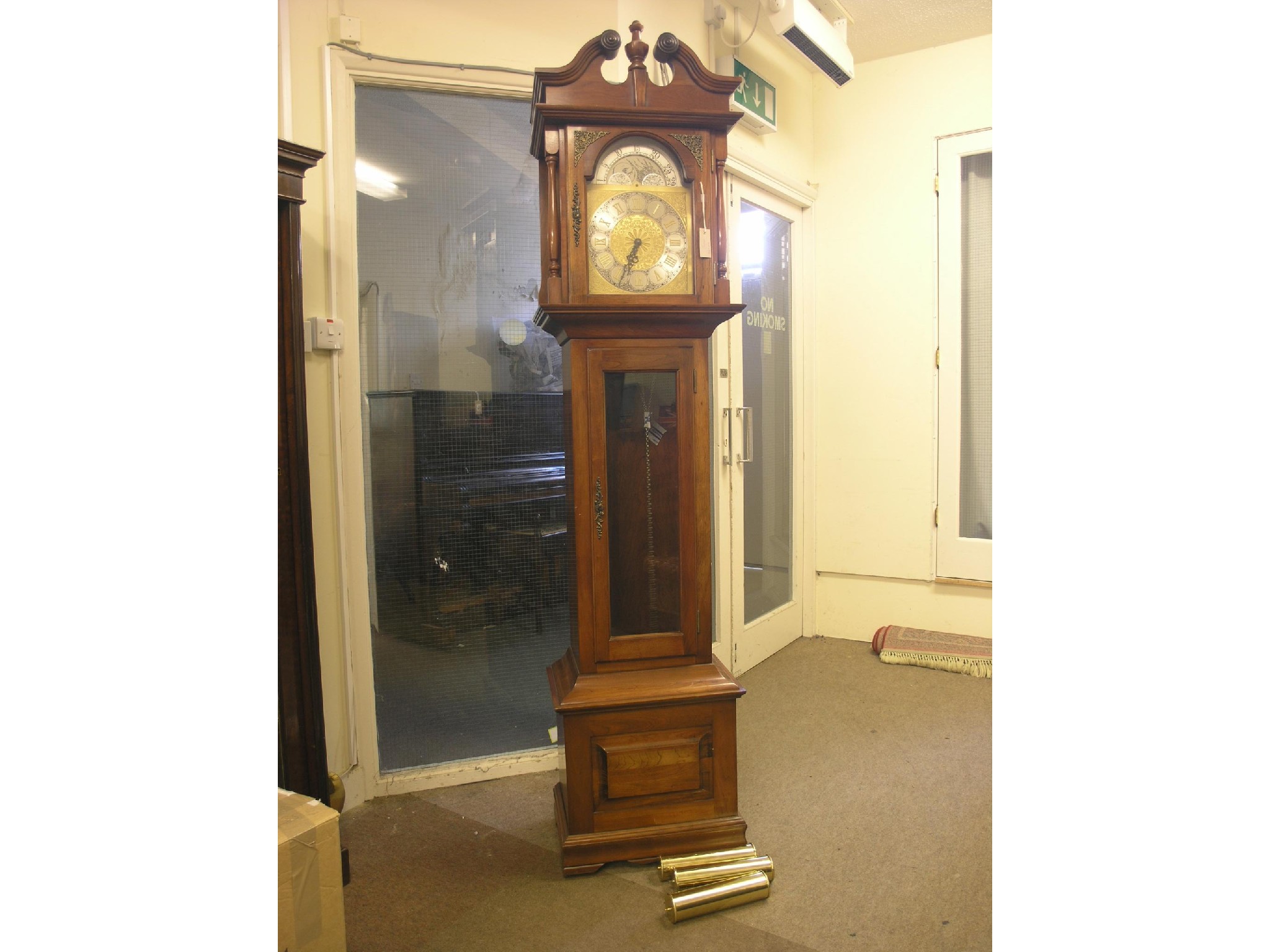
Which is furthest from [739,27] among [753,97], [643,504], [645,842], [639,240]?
[645,842]

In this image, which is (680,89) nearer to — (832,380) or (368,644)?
(368,644)

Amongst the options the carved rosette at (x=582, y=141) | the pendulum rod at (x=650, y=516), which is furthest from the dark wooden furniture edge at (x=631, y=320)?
the carved rosette at (x=582, y=141)

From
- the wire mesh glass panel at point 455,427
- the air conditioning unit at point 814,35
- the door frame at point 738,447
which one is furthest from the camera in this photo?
the door frame at point 738,447

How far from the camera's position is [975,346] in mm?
3418

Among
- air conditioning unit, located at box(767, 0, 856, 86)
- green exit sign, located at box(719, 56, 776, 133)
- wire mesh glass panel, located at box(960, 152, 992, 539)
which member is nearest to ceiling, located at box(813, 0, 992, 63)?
air conditioning unit, located at box(767, 0, 856, 86)

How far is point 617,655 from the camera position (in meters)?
1.83

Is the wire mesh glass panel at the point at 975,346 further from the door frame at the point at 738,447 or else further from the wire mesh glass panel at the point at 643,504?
the wire mesh glass panel at the point at 643,504

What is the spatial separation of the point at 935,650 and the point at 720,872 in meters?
1.90

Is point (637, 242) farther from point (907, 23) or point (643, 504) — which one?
point (907, 23)

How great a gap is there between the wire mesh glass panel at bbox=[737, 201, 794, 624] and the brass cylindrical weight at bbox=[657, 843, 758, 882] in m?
1.49

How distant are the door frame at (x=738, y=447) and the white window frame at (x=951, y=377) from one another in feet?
1.89

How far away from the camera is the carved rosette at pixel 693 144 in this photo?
5.79 feet
